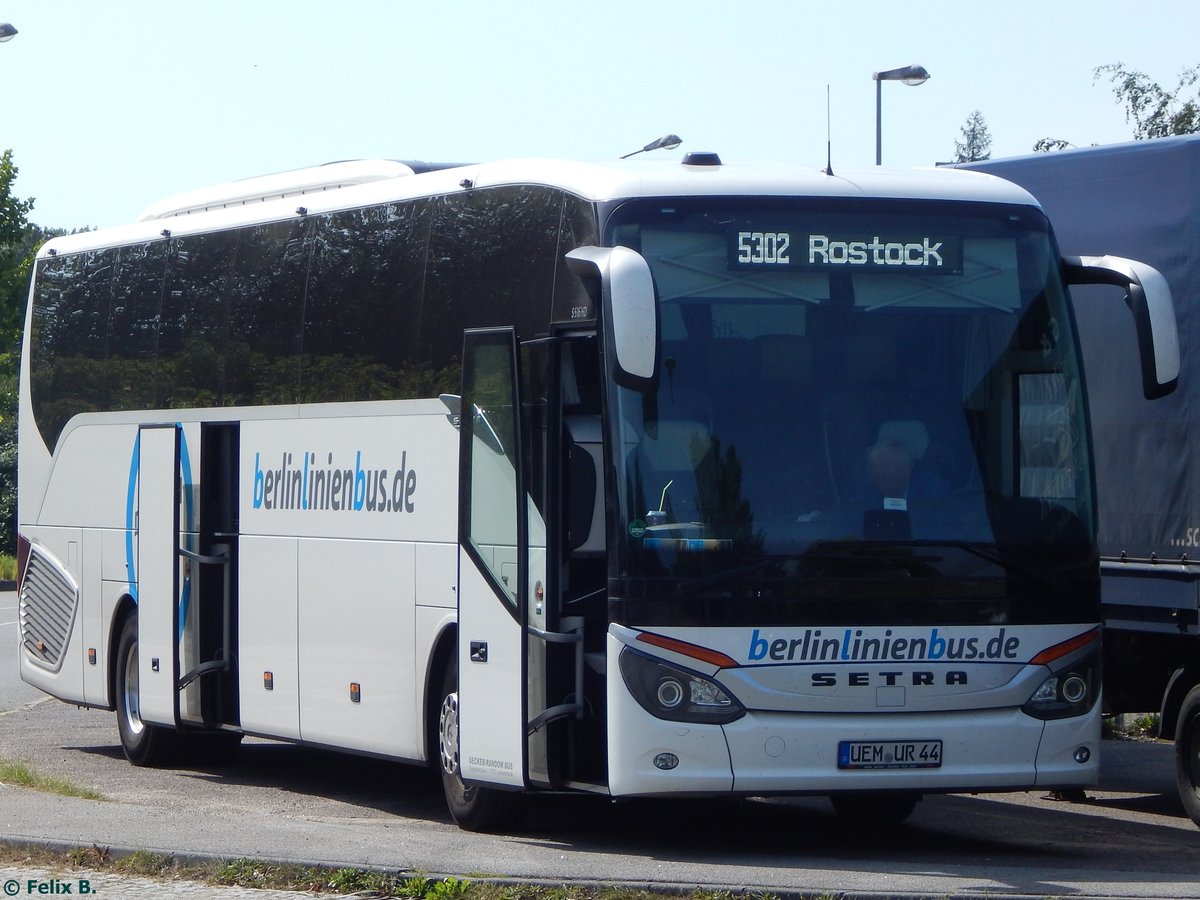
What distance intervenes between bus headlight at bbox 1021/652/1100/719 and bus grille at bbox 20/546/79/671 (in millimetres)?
8818

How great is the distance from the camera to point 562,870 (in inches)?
352

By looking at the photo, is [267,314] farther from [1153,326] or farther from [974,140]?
[974,140]

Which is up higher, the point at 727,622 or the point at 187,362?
the point at 187,362

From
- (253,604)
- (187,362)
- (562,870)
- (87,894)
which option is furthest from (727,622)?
(187,362)

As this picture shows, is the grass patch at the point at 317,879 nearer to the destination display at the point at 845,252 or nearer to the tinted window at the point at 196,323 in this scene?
the destination display at the point at 845,252

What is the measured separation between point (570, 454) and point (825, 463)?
51.3 inches

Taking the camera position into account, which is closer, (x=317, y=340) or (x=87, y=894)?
(x=87, y=894)

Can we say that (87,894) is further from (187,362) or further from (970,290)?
(187,362)

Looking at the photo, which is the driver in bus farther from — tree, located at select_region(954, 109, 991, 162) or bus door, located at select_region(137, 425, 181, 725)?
tree, located at select_region(954, 109, 991, 162)

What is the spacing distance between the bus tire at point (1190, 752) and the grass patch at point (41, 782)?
654 centimetres

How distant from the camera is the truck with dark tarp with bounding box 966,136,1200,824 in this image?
11.4 meters

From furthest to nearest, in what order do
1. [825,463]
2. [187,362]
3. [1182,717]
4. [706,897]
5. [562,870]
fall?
[187,362], [1182,717], [825,463], [562,870], [706,897]

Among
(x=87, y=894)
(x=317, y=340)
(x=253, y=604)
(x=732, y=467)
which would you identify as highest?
(x=317, y=340)

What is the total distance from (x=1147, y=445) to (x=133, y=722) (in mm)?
7919
